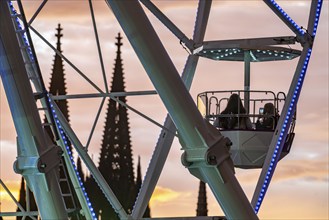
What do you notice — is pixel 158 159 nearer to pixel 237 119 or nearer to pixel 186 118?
pixel 237 119

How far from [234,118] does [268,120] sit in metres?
1.32

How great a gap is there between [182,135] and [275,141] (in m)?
18.3

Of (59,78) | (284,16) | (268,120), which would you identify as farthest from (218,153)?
(59,78)

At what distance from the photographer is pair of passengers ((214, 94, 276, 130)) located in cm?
4538

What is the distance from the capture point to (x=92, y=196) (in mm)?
187875

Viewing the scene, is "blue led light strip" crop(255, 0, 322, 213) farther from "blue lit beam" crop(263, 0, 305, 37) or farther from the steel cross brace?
the steel cross brace

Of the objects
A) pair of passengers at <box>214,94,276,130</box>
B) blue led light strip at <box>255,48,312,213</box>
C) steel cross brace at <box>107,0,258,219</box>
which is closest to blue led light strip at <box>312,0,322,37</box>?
blue led light strip at <box>255,48,312,213</box>

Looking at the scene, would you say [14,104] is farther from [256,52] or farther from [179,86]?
[256,52]

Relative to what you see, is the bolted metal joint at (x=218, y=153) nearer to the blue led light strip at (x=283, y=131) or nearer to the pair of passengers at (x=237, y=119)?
the blue led light strip at (x=283, y=131)

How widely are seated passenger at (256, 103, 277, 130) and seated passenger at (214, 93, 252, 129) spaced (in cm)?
54

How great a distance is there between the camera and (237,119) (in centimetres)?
4547

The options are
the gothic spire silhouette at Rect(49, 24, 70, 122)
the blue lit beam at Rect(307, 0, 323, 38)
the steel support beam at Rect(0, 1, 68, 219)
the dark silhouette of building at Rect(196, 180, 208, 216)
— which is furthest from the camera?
the gothic spire silhouette at Rect(49, 24, 70, 122)

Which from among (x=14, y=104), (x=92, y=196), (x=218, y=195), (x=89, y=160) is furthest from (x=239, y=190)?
(x=92, y=196)

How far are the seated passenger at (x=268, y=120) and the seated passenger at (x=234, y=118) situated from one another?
1.76 ft
